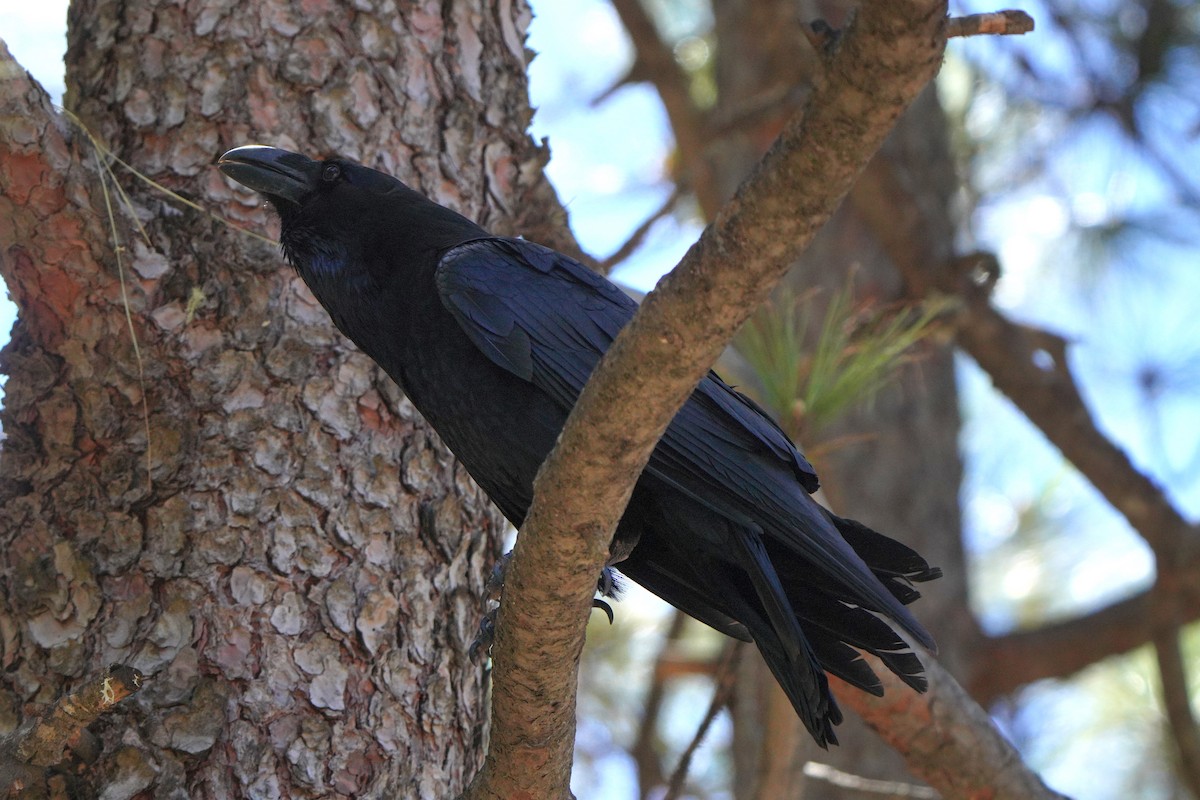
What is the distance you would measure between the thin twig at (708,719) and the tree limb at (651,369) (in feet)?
4.08

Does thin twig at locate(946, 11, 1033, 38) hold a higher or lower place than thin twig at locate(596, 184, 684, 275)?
lower

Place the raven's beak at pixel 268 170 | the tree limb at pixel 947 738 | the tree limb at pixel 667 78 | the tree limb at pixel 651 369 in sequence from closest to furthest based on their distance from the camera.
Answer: the tree limb at pixel 651 369 → the raven's beak at pixel 268 170 → the tree limb at pixel 947 738 → the tree limb at pixel 667 78

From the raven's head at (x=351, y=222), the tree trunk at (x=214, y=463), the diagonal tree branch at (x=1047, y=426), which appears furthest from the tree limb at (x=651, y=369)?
the diagonal tree branch at (x=1047, y=426)

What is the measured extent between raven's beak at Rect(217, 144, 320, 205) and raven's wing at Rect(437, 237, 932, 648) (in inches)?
18.8

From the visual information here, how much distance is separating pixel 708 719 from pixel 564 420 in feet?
4.28

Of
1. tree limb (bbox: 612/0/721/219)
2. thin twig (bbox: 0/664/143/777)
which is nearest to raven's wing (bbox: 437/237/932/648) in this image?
thin twig (bbox: 0/664/143/777)

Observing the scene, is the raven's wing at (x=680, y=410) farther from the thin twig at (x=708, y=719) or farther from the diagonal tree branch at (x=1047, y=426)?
the diagonal tree branch at (x=1047, y=426)

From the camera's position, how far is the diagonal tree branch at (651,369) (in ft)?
5.83

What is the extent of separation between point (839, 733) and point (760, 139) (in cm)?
363

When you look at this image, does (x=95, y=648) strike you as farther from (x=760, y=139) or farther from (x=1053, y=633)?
(x=760, y=139)

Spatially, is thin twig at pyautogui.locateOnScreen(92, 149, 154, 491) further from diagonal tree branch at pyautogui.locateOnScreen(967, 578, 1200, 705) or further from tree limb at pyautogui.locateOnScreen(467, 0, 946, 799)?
diagonal tree branch at pyautogui.locateOnScreen(967, 578, 1200, 705)

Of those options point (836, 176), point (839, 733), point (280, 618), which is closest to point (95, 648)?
point (280, 618)

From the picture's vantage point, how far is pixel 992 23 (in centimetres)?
189

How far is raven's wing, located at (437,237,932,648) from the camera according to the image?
2928mm
